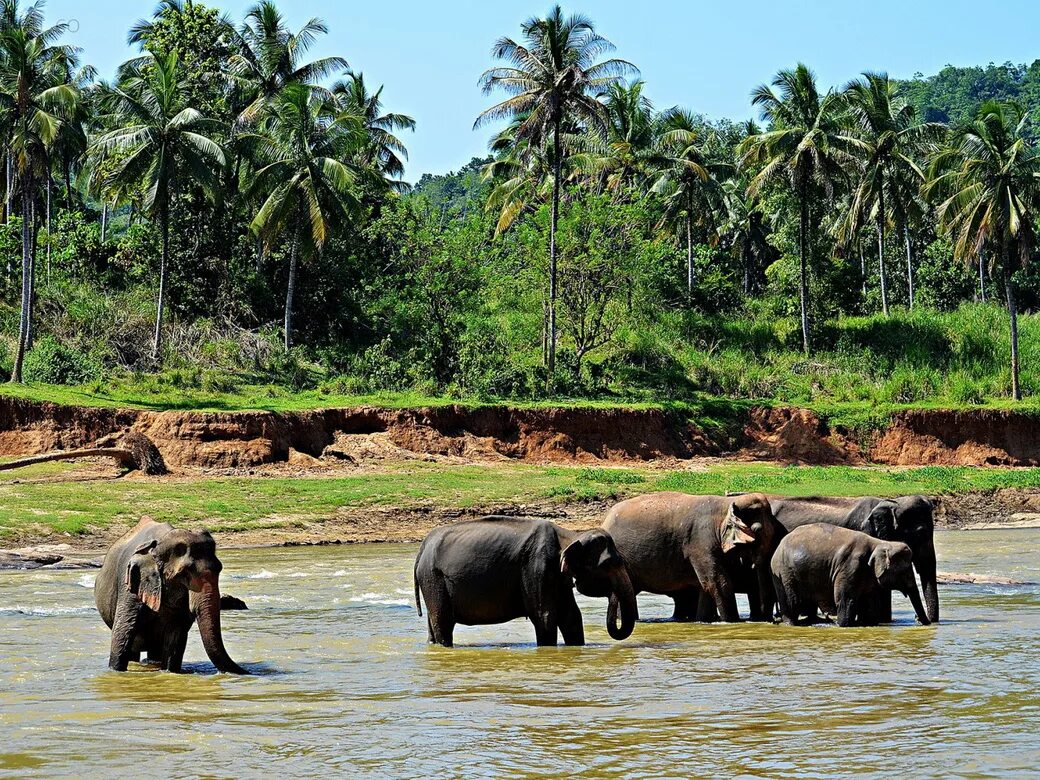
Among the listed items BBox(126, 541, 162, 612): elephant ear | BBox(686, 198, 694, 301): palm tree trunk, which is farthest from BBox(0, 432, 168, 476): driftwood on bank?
BBox(686, 198, 694, 301): palm tree trunk

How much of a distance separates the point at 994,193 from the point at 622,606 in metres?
38.3

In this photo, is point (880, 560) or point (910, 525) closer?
point (880, 560)

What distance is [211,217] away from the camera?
53.3 meters

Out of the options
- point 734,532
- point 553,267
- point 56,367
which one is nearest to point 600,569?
point 734,532

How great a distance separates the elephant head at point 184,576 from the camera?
11.4 meters

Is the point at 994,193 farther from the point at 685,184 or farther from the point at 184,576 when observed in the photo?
the point at 184,576

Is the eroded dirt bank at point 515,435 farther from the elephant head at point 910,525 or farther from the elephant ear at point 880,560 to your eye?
the elephant ear at point 880,560

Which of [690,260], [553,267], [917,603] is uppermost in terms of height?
[690,260]

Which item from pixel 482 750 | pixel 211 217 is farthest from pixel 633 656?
pixel 211 217

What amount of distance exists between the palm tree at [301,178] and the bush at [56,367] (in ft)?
25.6

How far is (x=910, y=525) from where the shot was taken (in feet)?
55.3

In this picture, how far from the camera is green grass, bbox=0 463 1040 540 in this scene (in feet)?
91.4

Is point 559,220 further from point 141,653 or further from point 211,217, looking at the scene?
point 141,653

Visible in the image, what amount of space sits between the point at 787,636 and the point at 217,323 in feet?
126
